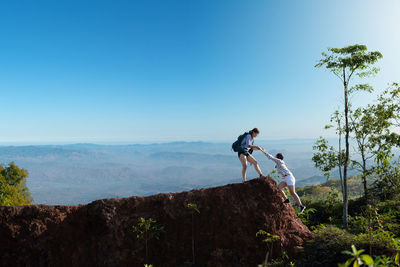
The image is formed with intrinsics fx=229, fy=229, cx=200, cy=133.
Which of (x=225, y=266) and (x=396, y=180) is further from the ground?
(x=396, y=180)

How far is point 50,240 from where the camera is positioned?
7.36 meters

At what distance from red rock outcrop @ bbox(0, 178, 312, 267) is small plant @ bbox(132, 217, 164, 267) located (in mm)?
162

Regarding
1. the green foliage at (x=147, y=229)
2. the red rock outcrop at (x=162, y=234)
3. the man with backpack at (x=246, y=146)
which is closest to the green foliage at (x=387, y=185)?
the red rock outcrop at (x=162, y=234)

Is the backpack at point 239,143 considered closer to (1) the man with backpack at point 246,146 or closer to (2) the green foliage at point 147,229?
(1) the man with backpack at point 246,146

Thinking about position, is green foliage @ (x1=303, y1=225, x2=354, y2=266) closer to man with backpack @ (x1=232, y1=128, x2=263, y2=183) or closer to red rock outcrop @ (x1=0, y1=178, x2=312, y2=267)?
red rock outcrop @ (x1=0, y1=178, x2=312, y2=267)

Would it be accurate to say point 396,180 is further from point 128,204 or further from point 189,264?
point 128,204

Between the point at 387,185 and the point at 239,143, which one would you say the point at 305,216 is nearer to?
the point at 239,143

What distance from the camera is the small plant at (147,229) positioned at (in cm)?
750

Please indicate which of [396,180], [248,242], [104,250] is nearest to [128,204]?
[104,250]

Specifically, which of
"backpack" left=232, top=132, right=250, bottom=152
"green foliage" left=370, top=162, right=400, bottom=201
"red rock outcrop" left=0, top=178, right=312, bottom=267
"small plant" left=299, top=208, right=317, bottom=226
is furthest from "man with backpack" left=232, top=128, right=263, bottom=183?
"green foliage" left=370, top=162, right=400, bottom=201

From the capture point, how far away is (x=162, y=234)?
7816mm

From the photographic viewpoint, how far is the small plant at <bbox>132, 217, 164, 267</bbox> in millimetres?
7500

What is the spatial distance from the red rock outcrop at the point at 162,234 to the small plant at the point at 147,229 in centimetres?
16

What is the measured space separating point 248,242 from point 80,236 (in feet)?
18.3
